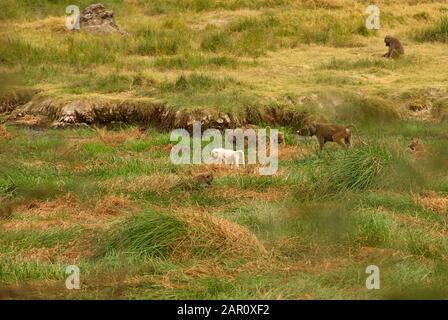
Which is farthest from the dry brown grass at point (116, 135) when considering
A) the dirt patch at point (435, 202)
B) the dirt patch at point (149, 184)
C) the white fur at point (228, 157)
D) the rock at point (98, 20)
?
the rock at point (98, 20)

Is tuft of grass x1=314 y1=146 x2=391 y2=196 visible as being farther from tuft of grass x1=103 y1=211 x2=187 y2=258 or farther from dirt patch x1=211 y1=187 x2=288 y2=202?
tuft of grass x1=103 y1=211 x2=187 y2=258

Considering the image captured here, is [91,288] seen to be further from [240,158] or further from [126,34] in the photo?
[126,34]

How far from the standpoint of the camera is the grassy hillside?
729 cm

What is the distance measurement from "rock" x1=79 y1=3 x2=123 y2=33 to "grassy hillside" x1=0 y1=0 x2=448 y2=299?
2.74 feet

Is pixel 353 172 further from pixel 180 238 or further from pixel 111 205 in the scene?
pixel 180 238

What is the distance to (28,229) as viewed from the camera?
29.7 ft

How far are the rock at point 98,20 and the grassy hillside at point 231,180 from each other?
0.83 m

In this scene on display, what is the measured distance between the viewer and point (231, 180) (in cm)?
1115

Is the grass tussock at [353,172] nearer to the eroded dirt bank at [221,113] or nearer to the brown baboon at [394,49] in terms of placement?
the eroded dirt bank at [221,113]

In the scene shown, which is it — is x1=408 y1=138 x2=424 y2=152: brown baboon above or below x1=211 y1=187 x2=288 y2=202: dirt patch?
above

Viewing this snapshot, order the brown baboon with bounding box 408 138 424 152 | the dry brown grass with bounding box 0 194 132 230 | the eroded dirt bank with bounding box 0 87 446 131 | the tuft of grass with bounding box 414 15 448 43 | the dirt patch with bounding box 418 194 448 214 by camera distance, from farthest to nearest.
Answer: the tuft of grass with bounding box 414 15 448 43 → the eroded dirt bank with bounding box 0 87 446 131 → the brown baboon with bounding box 408 138 424 152 → the dirt patch with bounding box 418 194 448 214 → the dry brown grass with bounding box 0 194 132 230

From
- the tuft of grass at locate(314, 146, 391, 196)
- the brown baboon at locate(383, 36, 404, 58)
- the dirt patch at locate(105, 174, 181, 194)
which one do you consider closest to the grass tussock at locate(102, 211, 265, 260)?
the tuft of grass at locate(314, 146, 391, 196)

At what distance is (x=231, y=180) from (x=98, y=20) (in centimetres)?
1406

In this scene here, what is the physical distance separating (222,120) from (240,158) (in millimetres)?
3391
